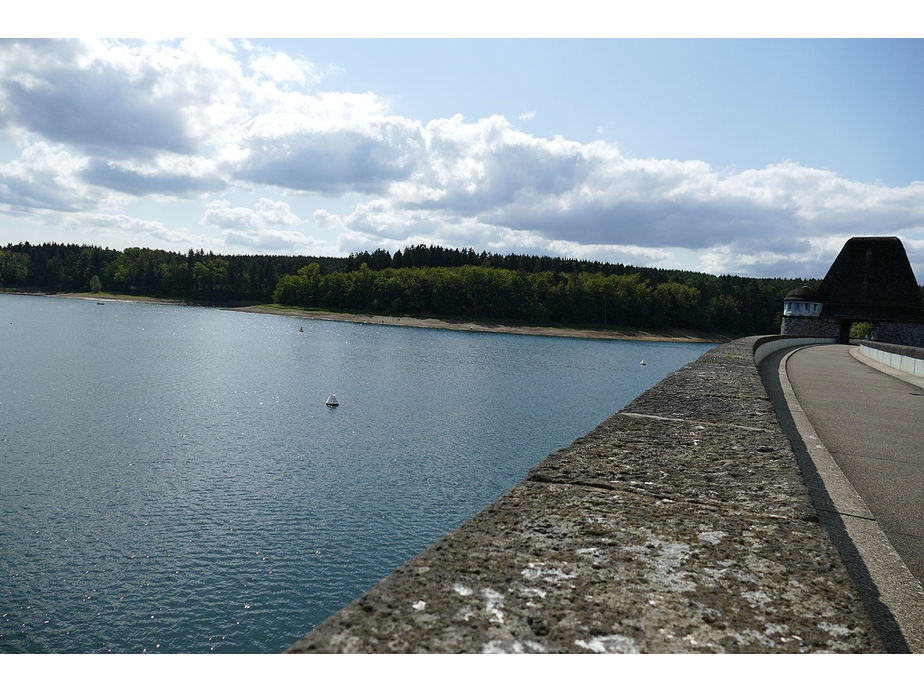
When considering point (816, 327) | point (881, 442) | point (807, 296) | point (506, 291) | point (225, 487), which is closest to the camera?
point (881, 442)

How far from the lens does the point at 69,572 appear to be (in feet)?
36.4

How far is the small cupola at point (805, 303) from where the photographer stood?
65000mm

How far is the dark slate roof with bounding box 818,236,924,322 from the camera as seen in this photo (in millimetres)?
61531

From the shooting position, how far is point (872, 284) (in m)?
63.8

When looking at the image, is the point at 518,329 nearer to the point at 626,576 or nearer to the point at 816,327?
the point at 816,327

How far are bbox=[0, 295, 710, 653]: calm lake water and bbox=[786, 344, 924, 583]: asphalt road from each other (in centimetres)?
779

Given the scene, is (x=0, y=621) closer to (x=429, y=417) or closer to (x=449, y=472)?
(x=449, y=472)

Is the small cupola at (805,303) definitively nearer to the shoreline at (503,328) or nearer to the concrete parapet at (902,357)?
the concrete parapet at (902,357)

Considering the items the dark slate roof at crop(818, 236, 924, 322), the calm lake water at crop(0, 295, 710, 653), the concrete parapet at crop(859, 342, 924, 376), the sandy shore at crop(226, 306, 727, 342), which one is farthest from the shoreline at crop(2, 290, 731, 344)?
the concrete parapet at crop(859, 342, 924, 376)

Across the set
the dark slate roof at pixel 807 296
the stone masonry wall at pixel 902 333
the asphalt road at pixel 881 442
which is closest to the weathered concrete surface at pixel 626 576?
the asphalt road at pixel 881 442

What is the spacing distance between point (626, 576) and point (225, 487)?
1525cm

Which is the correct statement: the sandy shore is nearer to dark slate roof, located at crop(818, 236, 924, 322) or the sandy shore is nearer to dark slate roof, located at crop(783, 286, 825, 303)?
dark slate roof, located at crop(783, 286, 825, 303)

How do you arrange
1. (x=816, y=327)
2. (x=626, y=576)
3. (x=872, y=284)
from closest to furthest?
(x=626, y=576) → (x=872, y=284) → (x=816, y=327)

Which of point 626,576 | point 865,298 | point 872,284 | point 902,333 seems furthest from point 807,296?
point 626,576
